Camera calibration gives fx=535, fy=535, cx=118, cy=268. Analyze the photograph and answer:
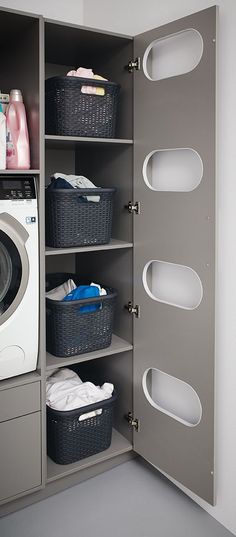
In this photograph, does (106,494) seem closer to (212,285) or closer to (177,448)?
(177,448)

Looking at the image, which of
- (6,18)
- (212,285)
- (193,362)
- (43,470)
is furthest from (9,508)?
(6,18)

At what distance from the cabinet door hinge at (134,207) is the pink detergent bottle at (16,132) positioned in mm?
561

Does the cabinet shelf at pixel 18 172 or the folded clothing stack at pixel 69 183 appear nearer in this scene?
the cabinet shelf at pixel 18 172

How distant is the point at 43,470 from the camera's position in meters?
2.31

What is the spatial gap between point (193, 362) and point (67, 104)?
1.20m

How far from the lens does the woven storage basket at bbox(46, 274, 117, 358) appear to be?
2.36 meters

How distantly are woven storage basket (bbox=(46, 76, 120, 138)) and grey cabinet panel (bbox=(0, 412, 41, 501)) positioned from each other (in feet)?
4.04

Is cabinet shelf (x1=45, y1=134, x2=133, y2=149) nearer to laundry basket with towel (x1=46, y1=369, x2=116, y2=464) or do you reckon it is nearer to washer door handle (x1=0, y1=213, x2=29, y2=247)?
washer door handle (x1=0, y1=213, x2=29, y2=247)

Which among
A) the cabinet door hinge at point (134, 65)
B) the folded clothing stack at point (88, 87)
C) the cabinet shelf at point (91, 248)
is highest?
the cabinet door hinge at point (134, 65)

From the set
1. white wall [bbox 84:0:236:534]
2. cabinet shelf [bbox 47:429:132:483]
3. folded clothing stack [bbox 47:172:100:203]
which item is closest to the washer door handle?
folded clothing stack [bbox 47:172:100:203]

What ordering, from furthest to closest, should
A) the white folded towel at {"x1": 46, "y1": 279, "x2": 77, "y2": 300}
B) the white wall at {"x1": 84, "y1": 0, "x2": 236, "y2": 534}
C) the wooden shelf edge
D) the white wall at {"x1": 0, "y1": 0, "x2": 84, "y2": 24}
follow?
the white wall at {"x1": 0, "y1": 0, "x2": 84, "y2": 24} → the white folded towel at {"x1": 46, "y1": 279, "x2": 77, "y2": 300} → the wooden shelf edge → the white wall at {"x1": 84, "y1": 0, "x2": 236, "y2": 534}

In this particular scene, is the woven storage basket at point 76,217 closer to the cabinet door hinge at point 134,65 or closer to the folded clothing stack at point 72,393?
the cabinet door hinge at point 134,65

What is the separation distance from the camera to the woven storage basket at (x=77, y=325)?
2357mm

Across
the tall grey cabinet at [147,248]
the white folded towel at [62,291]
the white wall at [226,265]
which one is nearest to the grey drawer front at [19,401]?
the tall grey cabinet at [147,248]
